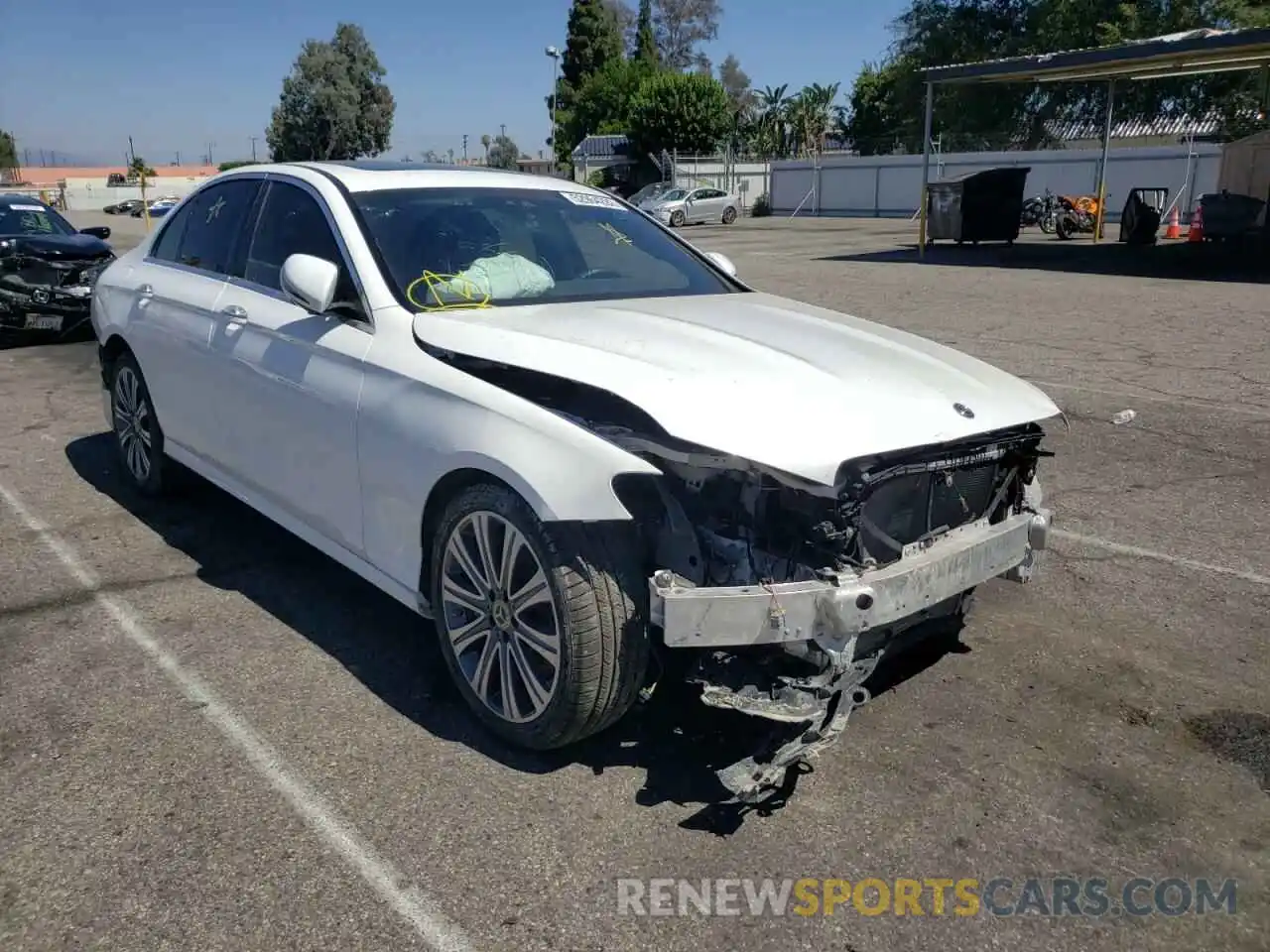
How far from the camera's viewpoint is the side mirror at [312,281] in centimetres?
372

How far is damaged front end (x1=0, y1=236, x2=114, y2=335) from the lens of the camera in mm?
11219

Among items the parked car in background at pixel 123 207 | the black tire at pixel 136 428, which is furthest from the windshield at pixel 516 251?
the parked car in background at pixel 123 207

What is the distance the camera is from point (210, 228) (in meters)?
5.17

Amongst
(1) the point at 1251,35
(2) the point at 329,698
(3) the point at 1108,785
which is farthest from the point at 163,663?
(1) the point at 1251,35

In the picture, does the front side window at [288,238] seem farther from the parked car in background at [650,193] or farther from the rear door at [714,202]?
the rear door at [714,202]

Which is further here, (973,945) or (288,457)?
(288,457)

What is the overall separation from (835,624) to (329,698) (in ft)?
6.17

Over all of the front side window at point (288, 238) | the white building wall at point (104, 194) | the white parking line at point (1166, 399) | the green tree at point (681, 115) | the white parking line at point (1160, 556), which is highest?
the green tree at point (681, 115)

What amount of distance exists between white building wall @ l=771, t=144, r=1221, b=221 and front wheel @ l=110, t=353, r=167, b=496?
103ft

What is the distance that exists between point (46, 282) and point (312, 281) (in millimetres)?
9331

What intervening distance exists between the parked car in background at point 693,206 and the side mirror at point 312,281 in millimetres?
36466

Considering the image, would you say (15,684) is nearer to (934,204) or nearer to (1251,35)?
(1251,35)

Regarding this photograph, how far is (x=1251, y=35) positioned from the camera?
18.3 metres

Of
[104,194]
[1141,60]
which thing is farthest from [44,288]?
[104,194]
